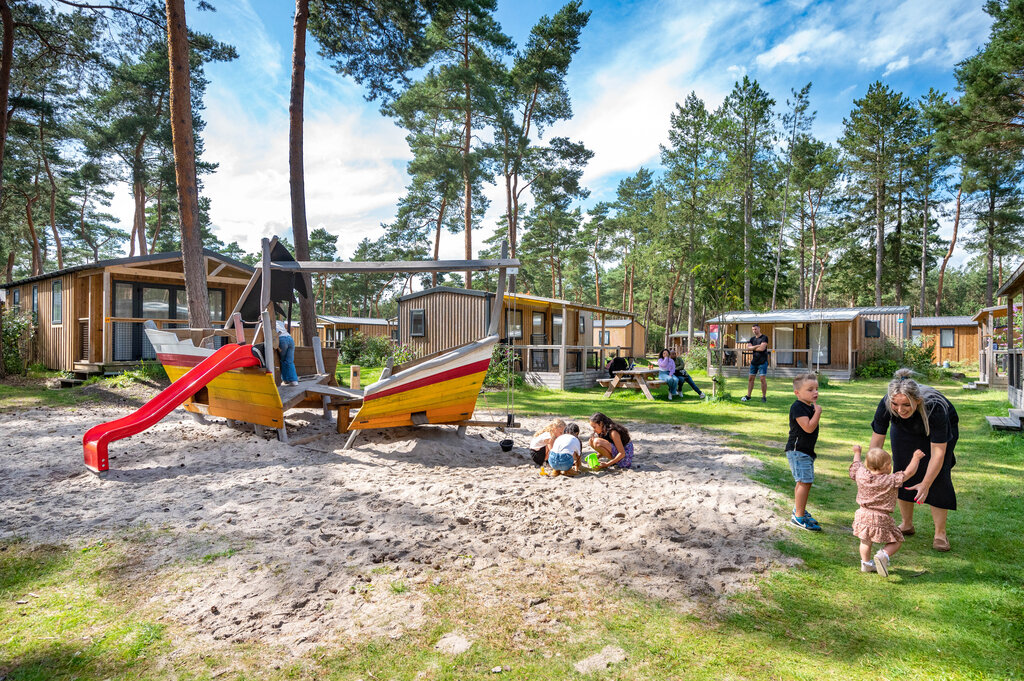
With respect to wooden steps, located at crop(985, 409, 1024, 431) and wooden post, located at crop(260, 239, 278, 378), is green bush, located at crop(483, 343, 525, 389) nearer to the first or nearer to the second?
wooden post, located at crop(260, 239, 278, 378)

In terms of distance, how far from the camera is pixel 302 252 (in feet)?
36.6

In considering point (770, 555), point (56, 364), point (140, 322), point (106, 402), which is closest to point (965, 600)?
point (770, 555)

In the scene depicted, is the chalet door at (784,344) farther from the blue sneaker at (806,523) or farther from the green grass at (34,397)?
the green grass at (34,397)

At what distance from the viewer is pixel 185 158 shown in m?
9.80

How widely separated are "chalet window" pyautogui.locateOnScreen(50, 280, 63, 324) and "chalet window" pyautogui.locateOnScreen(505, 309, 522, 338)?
12841 millimetres

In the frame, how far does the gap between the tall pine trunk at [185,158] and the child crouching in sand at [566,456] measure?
A: 315 inches

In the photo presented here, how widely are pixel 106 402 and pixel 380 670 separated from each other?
10980 millimetres

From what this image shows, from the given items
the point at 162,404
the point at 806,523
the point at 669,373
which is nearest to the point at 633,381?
the point at 669,373

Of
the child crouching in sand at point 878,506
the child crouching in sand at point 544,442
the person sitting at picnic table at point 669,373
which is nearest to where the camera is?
the child crouching in sand at point 878,506

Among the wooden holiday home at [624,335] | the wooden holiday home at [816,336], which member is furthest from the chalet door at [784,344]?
the wooden holiday home at [624,335]

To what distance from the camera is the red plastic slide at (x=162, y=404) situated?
202 inches

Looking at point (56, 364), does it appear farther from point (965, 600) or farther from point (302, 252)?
point (965, 600)

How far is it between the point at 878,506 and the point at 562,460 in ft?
9.44

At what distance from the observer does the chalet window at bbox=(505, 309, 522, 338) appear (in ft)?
54.7
